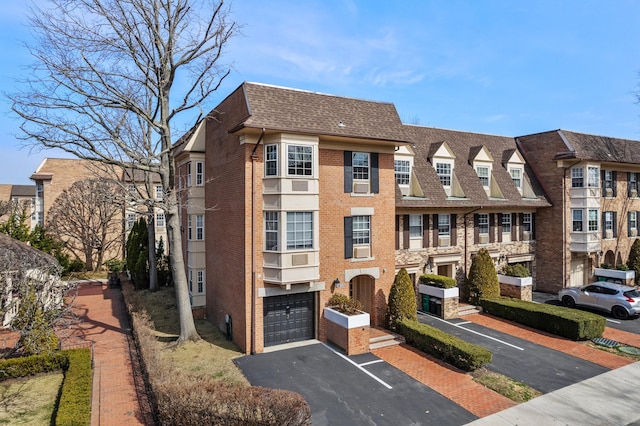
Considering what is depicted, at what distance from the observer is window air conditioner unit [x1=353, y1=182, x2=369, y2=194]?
1700cm

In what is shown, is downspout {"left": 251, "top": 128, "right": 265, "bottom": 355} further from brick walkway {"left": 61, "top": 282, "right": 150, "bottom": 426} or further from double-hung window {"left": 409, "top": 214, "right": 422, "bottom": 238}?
double-hung window {"left": 409, "top": 214, "right": 422, "bottom": 238}

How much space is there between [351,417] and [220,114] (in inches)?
584

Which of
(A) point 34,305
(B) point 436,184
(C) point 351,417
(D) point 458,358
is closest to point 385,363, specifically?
(D) point 458,358

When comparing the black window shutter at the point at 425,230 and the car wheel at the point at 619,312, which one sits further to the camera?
the black window shutter at the point at 425,230

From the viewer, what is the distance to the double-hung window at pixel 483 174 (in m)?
24.0

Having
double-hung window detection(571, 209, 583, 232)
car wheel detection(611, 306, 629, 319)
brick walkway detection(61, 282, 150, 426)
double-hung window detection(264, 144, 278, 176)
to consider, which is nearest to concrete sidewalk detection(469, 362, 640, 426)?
car wheel detection(611, 306, 629, 319)

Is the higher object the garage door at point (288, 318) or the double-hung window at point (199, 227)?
the double-hung window at point (199, 227)

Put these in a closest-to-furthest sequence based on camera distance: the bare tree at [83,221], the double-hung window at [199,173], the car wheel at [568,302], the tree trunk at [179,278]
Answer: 1. the tree trunk at [179,278]
2. the double-hung window at [199,173]
3. the car wheel at [568,302]
4. the bare tree at [83,221]

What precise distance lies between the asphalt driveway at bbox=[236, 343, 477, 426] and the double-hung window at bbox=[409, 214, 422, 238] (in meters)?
8.26

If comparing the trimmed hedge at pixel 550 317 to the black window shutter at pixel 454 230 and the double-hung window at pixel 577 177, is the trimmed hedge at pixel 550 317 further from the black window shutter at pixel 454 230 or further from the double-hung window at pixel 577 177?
the double-hung window at pixel 577 177

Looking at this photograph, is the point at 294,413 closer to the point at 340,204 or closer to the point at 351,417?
the point at 351,417

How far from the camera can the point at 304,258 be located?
1516cm

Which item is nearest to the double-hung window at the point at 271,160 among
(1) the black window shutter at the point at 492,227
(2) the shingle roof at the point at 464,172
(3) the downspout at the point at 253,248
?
(3) the downspout at the point at 253,248

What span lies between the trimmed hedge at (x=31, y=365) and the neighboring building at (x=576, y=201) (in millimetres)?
28463
